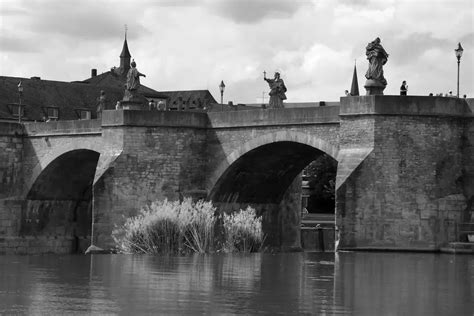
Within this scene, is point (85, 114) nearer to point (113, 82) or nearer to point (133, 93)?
point (113, 82)

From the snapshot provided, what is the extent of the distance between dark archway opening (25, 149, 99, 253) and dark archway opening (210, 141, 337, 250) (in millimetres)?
9503

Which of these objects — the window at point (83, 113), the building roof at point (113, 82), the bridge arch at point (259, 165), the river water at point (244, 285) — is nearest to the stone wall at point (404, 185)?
the river water at point (244, 285)

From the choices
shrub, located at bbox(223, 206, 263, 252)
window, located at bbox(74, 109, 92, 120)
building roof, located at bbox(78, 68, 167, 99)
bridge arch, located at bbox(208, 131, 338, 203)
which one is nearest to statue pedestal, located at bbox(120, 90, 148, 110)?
bridge arch, located at bbox(208, 131, 338, 203)

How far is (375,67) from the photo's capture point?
129ft

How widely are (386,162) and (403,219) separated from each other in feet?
Result: 5.97

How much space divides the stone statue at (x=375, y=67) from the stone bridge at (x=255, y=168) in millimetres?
887

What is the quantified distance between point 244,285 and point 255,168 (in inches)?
766

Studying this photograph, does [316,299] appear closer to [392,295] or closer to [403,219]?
[392,295]

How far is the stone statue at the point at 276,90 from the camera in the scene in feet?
150

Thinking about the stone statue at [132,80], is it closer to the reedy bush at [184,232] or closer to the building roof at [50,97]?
the reedy bush at [184,232]

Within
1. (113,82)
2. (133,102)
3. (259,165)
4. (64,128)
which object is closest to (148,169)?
(133,102)

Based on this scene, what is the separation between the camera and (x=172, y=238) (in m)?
39.3

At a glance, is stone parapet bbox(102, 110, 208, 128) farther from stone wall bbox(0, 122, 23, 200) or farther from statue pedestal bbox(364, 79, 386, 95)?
stone wall bbox(0, 122, 23, 200)

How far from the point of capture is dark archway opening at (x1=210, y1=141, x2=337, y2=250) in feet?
147
